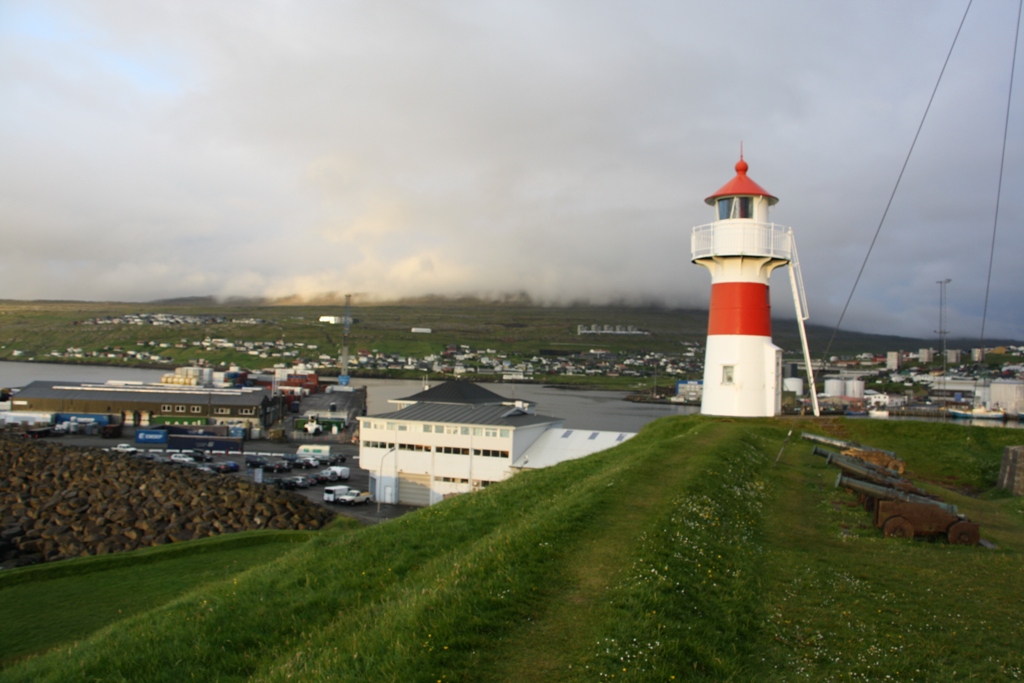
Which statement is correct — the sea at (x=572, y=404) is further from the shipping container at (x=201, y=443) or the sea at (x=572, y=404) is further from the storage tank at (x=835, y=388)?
the shipping container at (x=201, y=443)

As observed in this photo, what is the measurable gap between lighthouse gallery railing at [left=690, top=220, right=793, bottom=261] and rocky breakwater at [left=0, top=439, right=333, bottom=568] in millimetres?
15953

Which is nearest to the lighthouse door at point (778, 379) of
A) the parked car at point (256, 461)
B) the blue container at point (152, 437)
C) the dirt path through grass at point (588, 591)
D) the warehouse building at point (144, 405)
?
the dirt path through grass at point (588, 591)

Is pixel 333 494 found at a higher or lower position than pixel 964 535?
lower

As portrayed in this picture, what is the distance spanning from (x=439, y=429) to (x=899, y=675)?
27.9m

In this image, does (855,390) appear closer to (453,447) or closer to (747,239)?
(453,447)

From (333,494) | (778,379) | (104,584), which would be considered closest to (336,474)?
(333,494)

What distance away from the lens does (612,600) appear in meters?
5.31

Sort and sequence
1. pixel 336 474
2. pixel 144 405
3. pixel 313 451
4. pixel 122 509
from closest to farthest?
pixel 122 509
pixel 336 474
pixel 313 451
pixel 144 405

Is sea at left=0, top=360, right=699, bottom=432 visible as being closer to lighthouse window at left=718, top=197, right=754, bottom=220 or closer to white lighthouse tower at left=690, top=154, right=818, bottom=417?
white lighthouse tower at left=690, top=154, right=818, bottom=417

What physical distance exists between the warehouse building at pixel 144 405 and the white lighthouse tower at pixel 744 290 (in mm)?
51830

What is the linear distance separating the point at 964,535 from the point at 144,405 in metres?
65.8

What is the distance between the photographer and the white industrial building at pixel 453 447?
30.6 m

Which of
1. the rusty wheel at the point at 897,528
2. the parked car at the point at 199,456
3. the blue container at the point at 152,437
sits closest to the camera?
the rusty wheel at the point at 897,528

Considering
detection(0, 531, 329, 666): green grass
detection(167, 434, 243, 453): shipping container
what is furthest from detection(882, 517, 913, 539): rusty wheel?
detection(167, 434, 243, 453): shipping container
